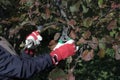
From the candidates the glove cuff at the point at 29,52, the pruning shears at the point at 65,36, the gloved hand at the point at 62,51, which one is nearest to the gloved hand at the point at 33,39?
the glove cuff at the point at 29,52

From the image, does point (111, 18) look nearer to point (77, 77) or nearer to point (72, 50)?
point (72, 50)

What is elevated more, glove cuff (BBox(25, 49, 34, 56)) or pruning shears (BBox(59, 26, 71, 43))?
pruning shears (BBox(59, 26, 71, 43))

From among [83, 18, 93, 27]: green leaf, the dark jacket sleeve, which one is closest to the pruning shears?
[83, 18, 93, 27]: green leaf

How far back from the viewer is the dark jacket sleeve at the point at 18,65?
242 centimetres

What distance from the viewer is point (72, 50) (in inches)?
103

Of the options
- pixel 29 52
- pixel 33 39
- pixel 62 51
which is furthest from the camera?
pixel 29 52

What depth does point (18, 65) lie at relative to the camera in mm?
2436

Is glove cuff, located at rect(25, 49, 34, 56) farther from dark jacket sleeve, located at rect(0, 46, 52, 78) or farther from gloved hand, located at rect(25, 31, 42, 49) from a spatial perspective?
dark jacket sleeve, located at rect(0, 46, 52, 78)

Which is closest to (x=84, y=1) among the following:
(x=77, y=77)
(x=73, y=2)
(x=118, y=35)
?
(x=73, y=2)

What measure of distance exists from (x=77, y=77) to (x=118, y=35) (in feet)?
7.90

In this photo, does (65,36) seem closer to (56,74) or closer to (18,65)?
(56,74)

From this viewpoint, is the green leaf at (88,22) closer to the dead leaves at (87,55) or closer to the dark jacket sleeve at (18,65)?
the dead leaves at (87,55)

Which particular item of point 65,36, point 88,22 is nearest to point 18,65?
point 65,36

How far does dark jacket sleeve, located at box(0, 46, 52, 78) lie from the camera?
2.42 metres
